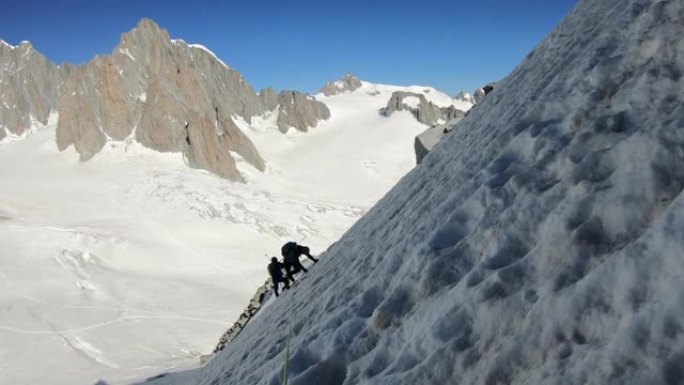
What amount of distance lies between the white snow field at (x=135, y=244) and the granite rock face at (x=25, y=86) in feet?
19.1

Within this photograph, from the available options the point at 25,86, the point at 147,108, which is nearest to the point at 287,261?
the point at 147,108

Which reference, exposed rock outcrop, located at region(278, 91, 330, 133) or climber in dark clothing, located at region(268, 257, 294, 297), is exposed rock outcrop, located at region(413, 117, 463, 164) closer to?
climber in dark clothing, located at region(268, 257, 294, 297)

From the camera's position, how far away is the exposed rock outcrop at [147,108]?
79.5 m

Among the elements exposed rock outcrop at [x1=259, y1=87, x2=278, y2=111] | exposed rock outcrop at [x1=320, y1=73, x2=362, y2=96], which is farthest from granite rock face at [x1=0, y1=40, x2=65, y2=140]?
exposed rock outcrop at [x1=320, y1=73, x2=362, y2=96]

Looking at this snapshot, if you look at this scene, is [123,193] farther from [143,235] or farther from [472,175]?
[472,175]

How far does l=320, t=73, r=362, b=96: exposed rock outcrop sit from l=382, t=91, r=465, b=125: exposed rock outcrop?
1712 inches

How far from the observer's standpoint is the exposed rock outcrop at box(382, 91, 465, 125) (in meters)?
133

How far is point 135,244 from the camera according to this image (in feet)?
145

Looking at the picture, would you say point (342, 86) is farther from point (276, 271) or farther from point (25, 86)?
point (276, 271)

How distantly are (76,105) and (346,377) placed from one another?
296 ft

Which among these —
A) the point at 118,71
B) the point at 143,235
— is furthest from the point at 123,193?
the point at 118,71

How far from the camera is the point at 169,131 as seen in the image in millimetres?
79500

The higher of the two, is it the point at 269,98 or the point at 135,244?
the point at 269,98

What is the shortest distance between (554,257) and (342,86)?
187 m
